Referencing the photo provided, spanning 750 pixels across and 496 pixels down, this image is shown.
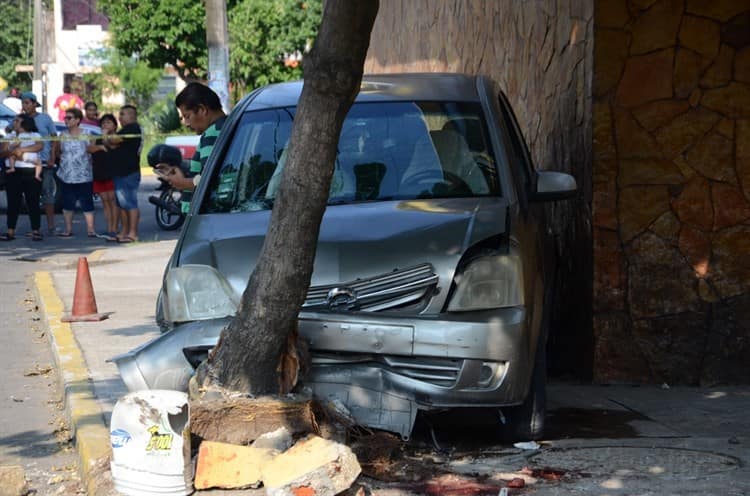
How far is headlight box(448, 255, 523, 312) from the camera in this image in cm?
582

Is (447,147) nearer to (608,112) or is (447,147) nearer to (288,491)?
(608,112)

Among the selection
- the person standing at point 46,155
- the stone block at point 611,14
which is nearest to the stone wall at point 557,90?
the stone block at point 611,14

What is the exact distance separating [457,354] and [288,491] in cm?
115

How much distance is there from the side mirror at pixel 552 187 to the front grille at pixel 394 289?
1.21 metres

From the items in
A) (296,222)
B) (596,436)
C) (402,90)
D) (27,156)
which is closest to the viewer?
(296,222)

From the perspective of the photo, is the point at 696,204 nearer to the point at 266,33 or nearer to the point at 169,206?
the point at 169,206

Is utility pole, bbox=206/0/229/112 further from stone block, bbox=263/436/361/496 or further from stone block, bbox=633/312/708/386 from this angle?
stone block, bbox=263/436/361/496

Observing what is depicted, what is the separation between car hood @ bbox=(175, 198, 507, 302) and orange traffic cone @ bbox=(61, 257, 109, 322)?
438cm

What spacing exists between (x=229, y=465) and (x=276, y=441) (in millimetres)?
236

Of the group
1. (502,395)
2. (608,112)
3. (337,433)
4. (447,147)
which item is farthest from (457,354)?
(608,112)

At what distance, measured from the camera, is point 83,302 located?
10664 mm

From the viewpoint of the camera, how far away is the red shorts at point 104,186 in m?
17.7

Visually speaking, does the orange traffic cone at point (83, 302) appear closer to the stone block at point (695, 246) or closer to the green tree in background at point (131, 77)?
the stone block at point (695, 246)

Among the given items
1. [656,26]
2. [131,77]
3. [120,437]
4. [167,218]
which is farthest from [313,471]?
[131,77]
